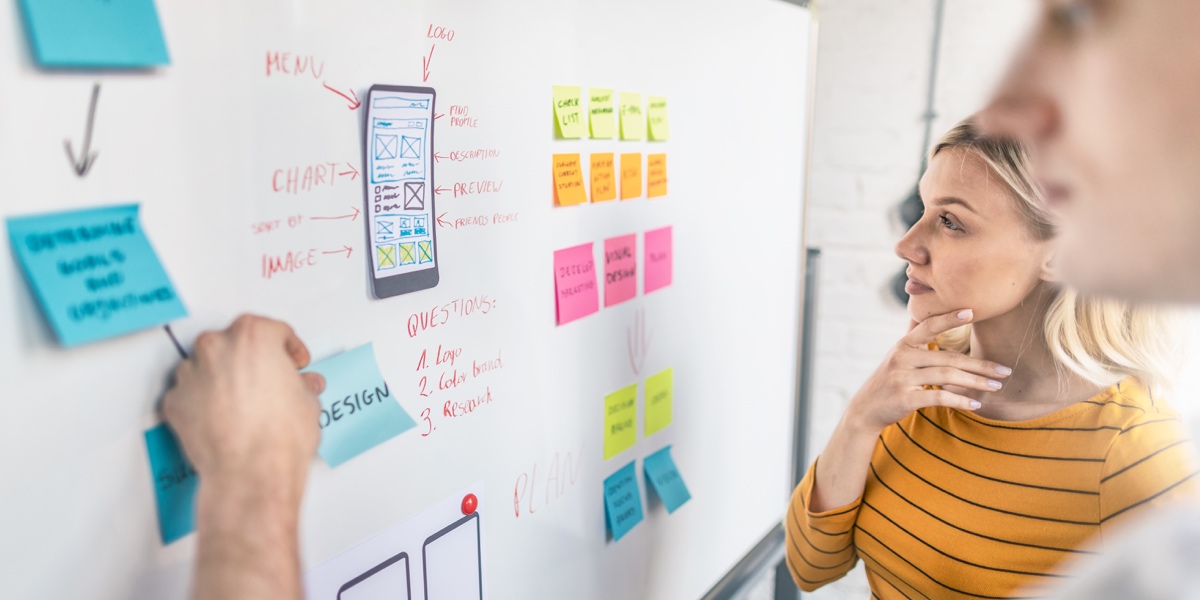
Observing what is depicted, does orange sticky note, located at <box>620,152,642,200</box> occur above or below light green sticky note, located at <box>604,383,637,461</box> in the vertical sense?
above

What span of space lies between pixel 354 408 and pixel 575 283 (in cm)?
30

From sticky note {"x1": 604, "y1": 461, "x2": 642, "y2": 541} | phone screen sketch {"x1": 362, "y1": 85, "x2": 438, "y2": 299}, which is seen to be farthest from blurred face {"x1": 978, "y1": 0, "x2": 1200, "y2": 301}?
sticky note {"x1": 604, "y1": 461, "x2": 642, "y2": 541}

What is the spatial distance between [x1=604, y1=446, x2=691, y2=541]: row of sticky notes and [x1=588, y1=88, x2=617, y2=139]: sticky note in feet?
1.37

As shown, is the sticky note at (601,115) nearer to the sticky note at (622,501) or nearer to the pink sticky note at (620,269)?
the pink sticky note at (620,269)

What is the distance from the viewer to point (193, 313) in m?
0.51

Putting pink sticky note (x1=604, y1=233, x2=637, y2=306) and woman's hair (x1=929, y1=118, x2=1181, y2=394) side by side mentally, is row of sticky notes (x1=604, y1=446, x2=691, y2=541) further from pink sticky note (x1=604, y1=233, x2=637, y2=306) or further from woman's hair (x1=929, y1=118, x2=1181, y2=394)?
woman's hair (x1=929, y1=118, x2=1181, y2=394)

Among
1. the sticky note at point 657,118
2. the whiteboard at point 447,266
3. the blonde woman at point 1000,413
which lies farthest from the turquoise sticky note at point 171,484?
the blonde woman at point 1000,413

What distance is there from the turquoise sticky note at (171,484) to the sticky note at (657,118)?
0.61m

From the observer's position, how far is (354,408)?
2.03ft

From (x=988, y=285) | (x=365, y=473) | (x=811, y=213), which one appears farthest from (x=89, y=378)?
(x=811, y=213)

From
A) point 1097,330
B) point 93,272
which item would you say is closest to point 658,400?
point 1097,330

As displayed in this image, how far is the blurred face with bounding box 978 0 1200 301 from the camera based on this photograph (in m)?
0.34

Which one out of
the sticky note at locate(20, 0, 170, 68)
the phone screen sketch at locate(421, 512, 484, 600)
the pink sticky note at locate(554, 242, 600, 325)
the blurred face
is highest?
the sticky note at locate(20, 0, 170, 68)

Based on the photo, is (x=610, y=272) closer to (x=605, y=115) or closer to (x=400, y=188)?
(x=605, y=115)
